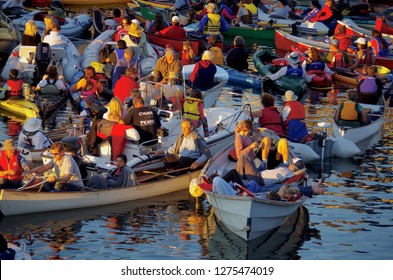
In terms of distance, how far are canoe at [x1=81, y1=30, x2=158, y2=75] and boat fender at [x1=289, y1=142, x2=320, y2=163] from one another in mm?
6540

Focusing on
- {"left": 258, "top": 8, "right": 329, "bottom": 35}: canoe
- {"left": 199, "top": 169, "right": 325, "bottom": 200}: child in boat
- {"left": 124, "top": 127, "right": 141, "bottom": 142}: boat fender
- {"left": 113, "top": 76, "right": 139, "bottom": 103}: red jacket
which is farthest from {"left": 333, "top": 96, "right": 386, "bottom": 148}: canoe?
{"left": 258, "top": 8, "right": 329, "bottom": 35}: canoe

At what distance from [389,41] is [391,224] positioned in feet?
59.5

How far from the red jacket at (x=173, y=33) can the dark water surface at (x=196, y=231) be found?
12487 millimetres

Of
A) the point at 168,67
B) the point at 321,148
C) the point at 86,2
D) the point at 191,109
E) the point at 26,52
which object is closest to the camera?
the point at 191,109

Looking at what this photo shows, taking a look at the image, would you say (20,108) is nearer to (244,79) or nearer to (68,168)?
(244,79)

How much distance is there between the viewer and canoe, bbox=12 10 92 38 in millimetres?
39031

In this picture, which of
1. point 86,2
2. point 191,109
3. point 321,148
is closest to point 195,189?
point 191,109

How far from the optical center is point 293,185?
20.5 meters

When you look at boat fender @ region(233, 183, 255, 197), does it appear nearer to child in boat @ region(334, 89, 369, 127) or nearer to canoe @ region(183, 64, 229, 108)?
child in boat @ region(334, 89, 369, 127)

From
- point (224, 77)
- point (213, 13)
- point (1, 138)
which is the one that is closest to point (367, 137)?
point (224, 77)

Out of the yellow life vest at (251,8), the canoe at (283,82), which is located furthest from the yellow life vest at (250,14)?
the canoe at (283,82)

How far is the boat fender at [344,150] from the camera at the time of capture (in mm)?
26000

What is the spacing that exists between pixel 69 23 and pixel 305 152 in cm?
1620

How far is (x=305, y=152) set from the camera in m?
25.3
